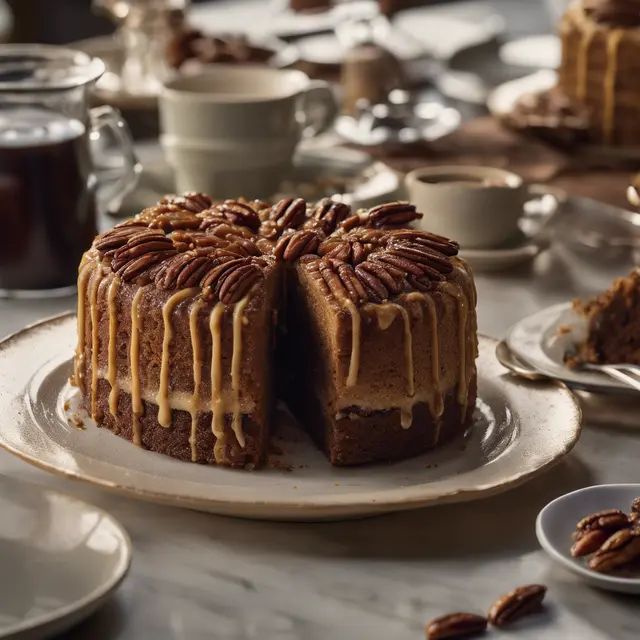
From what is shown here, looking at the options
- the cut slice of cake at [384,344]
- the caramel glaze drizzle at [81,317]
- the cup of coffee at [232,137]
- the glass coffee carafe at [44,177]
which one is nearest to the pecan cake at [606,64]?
the cup of coffee at [232,137]

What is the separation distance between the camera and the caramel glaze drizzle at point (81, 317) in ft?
5.29

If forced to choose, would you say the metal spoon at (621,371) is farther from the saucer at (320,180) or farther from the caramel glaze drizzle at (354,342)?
the saucer at (320,180)

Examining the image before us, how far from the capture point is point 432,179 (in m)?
2.44

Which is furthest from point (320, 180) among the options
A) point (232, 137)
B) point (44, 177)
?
point (44, 177)

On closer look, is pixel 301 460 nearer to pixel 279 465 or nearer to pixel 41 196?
pixel 279 465

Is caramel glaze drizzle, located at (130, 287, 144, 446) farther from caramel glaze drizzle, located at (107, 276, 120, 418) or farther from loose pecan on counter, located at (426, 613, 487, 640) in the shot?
loose pecan on counter, located at (426, 613, 487, 640)

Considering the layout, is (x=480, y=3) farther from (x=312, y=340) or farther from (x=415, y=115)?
(x=312, y=340)

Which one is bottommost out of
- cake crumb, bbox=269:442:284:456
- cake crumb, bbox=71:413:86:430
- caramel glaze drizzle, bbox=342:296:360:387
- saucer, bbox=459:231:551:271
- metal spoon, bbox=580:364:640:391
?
saucer, bbox=459:231:551:271

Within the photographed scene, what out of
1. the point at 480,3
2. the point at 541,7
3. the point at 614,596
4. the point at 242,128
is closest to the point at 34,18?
the point at 480,3

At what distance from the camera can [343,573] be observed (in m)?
1.29

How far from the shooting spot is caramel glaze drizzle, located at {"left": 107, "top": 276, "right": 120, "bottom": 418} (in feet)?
5.08

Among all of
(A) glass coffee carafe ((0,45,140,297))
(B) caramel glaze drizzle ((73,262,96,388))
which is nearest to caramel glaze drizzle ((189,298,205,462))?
(B) caramel glaze drizzle ((73,262,96,388))

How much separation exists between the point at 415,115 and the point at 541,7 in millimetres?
2604

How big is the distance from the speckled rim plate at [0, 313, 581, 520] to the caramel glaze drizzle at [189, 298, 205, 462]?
0.12ft
